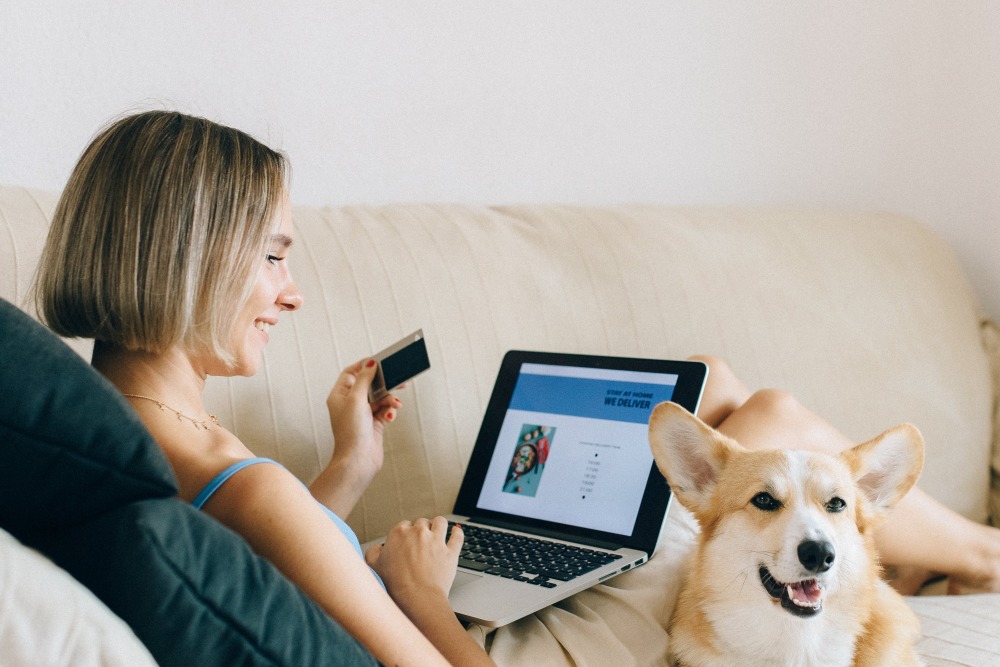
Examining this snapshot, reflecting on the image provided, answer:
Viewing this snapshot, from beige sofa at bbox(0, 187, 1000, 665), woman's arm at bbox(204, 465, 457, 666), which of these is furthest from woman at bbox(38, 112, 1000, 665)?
beige sofa at bbox(0, 187, 1000, 665)

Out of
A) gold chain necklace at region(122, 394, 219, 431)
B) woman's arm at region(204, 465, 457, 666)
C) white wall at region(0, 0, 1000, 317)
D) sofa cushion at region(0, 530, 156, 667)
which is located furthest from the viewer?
white wall at region(0, 0, 1000, 317)

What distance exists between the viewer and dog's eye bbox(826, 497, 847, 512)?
103cm

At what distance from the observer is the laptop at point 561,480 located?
1.14 meters

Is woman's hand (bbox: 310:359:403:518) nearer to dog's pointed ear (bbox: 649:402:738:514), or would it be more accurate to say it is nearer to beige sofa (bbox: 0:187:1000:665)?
beige sofa (bbox: 0:187:1000:665)

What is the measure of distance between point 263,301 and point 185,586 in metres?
0.41

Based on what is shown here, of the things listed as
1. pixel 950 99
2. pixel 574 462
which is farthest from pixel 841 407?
pixel 950 99

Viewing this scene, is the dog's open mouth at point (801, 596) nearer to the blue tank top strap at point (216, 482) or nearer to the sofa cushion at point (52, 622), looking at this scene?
the blue tank top strap at point (216, 482)

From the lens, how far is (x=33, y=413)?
628mm

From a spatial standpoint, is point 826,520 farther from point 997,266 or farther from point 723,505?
point 997,266

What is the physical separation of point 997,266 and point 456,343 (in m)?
1.55

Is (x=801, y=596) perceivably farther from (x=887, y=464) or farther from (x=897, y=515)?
(x=897, y=515)

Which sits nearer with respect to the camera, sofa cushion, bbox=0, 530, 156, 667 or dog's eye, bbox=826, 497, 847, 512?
sofa cushion, bbox=0, 530, 156, 667

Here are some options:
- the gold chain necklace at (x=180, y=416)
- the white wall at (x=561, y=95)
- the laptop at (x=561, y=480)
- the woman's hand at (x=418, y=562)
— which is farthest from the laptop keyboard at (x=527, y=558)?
the white wall at (x=561, y=95)

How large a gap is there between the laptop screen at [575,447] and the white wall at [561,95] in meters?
0.62
